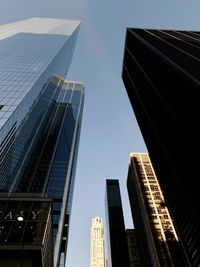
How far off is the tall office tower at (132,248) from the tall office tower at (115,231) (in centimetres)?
311

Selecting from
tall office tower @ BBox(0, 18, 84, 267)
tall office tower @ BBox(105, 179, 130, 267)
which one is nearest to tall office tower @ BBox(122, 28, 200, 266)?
tall office tower @ BBox(0, 18, 84, 267)

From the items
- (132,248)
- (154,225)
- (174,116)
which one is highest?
(132,248)

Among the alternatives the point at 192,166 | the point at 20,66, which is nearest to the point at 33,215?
the point at 192,166

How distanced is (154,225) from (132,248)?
38.2m

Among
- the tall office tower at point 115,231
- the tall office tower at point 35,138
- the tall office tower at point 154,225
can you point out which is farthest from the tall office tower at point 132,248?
the tall office tower at point 35,138

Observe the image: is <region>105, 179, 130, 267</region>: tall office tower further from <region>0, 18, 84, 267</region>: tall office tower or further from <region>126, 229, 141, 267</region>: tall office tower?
<region>0, 18, 84, 267</region>: tall office tower

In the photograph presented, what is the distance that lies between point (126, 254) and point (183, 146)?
8154cm

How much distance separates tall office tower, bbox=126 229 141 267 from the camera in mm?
116938

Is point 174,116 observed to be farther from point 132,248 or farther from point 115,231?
point 132,248

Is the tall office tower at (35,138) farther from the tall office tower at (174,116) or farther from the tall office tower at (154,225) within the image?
the tall office tower at (154,225)

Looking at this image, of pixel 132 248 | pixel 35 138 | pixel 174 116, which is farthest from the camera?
pixel 132 248

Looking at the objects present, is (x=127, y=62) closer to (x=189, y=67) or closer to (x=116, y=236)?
(x=189, y=67)

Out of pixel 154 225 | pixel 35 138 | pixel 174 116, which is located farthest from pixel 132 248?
pixel 174 116

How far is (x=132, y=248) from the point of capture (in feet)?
409
